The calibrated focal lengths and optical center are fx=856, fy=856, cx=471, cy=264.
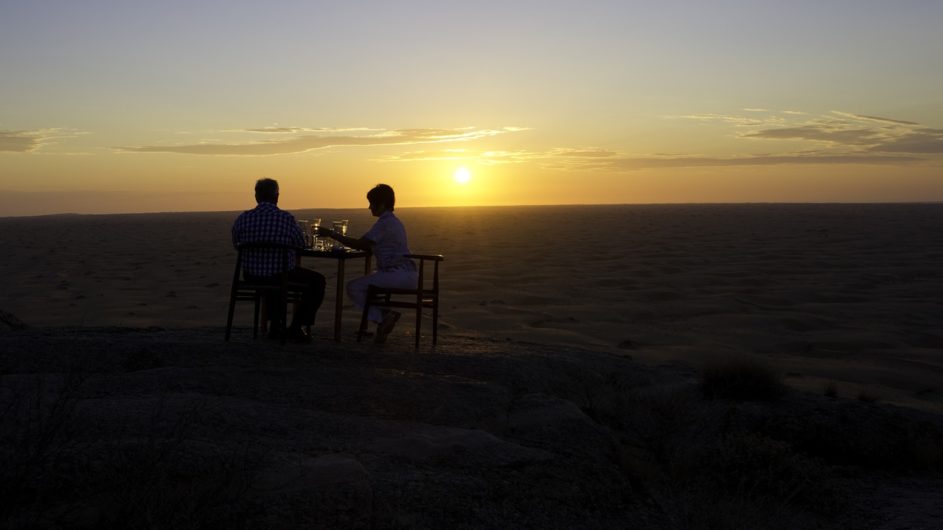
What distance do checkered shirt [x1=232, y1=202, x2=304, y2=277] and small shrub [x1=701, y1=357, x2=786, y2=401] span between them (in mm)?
3206

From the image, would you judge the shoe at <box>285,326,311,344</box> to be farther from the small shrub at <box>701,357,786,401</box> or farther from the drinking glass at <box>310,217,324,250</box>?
the small shrub at <box>701,357,786,401</box>

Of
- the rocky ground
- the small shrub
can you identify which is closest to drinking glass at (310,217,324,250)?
the rocky ground

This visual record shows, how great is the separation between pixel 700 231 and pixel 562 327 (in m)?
21.9

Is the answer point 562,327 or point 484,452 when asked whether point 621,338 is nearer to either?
point 562,327

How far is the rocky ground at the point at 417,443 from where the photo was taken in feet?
10.6

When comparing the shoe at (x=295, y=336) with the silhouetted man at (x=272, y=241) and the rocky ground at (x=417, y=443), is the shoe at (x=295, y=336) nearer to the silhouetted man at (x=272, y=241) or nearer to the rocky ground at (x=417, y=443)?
the silhouetted man at (x=272, y=241)

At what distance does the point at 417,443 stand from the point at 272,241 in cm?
274

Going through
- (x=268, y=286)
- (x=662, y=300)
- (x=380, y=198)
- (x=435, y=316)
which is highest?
(x=380, y=198)

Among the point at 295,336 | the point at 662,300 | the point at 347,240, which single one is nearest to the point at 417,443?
the point at 295,336

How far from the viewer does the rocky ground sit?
10.6 feet

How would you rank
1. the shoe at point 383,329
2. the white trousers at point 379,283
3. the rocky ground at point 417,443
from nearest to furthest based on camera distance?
the rocky ground at point 417,443 → the white trousers at point 379,283 → the shoe at point 383,329

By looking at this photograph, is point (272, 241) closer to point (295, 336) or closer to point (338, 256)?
point (338, 256)

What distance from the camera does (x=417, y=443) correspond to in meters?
4.16

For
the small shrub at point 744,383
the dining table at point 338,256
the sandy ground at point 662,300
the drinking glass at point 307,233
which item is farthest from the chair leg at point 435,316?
the small shrub at point 744,383
